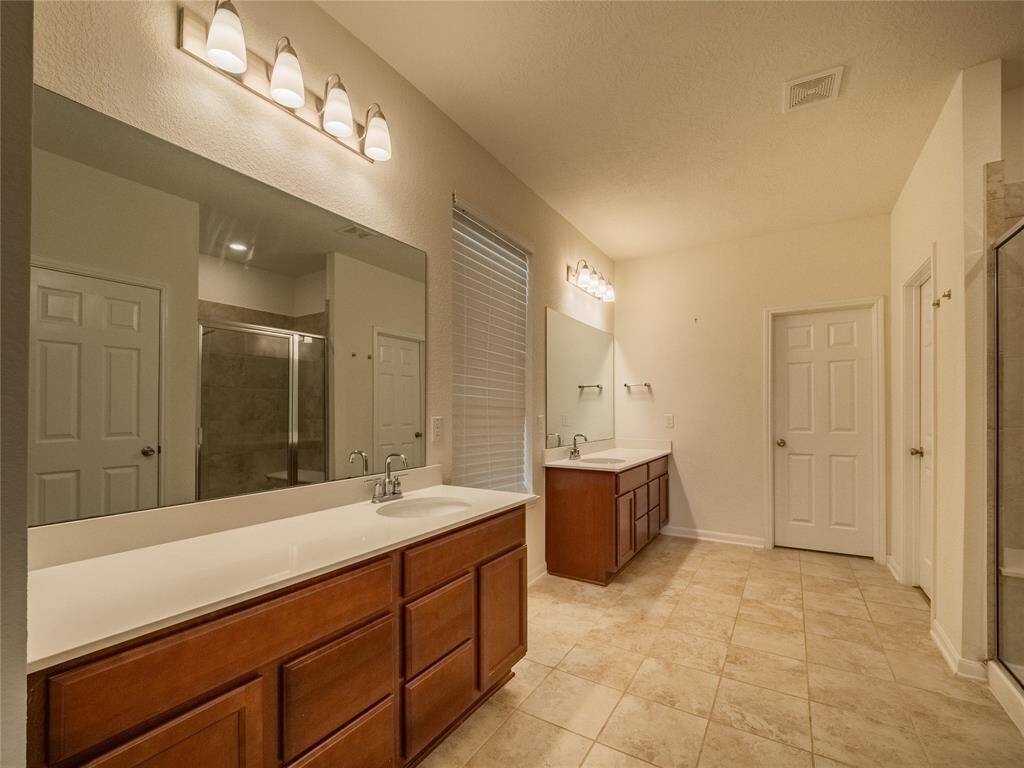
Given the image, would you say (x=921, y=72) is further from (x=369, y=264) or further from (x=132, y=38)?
(x=132, y=38)

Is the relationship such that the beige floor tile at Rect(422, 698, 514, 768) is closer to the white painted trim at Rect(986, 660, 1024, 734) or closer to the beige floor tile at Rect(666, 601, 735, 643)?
the beige floor tile at Rect(666, 601, 735, 643)

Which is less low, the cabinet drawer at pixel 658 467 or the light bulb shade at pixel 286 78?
the light bulb shade at pixel 286 78

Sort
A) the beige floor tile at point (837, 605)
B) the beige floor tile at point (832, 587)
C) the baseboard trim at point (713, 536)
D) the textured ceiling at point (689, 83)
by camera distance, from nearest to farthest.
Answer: the textured ceiling at point (689, 83), the beige floor tile at point (837, 605), the beige floor tile at point (832, 587), the baseboard trim at point (713, 536)

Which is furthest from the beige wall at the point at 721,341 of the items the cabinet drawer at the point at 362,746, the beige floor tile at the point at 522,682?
the cabinet drawer at the point at 362,746

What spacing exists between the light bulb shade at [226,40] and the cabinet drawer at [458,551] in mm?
1564

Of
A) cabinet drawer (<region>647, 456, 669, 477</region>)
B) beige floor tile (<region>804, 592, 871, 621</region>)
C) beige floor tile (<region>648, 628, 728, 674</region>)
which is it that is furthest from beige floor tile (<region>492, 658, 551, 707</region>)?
cabinet drawer (<region>647, 456, 669, 477</region>)

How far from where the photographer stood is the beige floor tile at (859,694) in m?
1.85

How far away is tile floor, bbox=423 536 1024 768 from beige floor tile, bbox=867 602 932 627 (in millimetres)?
15

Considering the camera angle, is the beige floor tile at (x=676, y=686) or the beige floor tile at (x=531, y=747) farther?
the beige floor tile at (x=676, y=686)

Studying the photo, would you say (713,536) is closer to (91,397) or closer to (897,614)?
(897,614)

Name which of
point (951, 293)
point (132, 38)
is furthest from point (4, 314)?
point (951, 293)

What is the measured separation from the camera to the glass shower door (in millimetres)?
1891

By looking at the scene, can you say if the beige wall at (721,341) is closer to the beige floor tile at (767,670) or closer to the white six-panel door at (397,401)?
the beige floor tile at (767,670)

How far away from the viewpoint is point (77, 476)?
117cm
